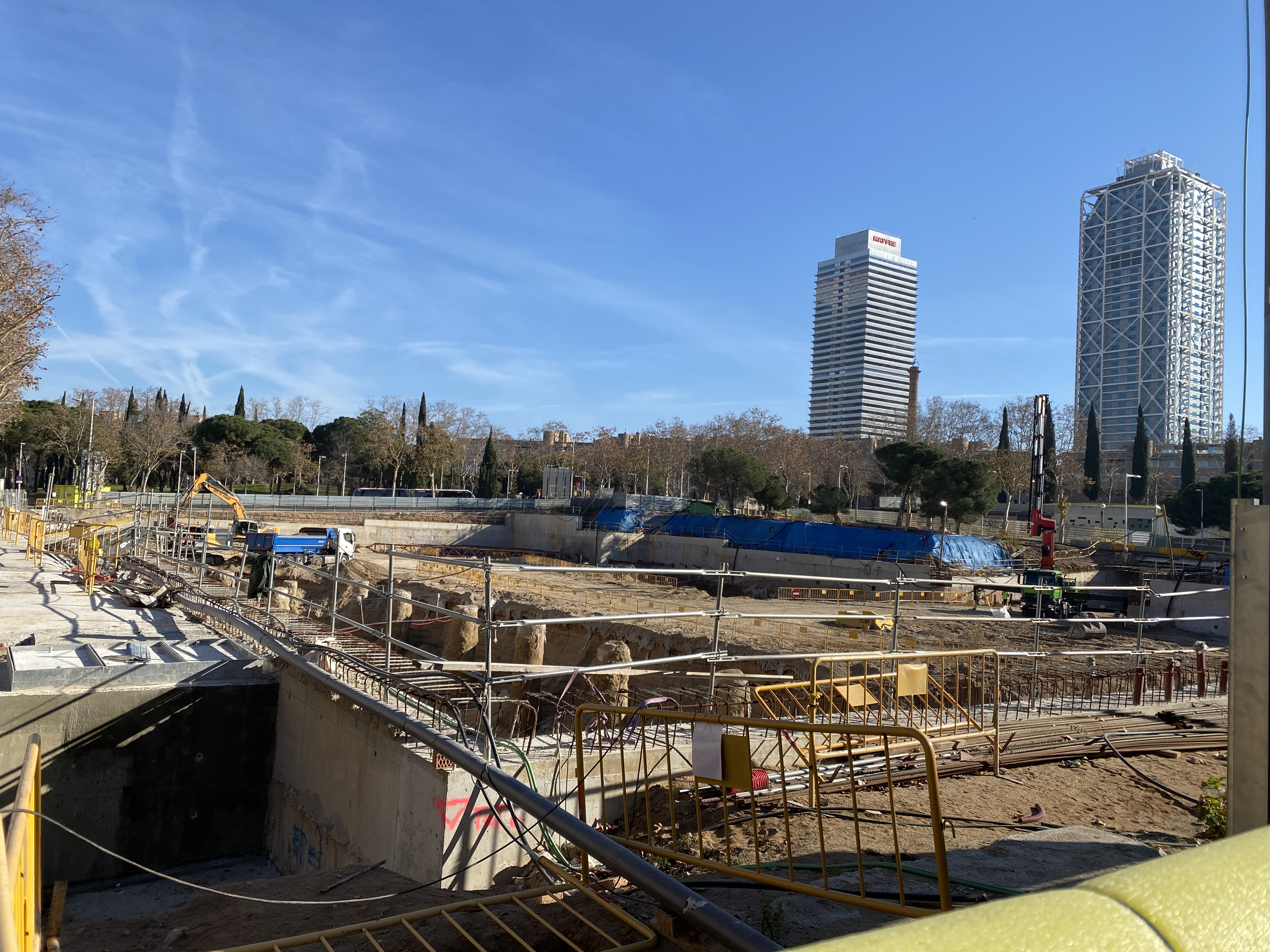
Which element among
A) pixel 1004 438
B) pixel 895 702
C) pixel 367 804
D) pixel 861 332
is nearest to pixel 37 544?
pixel 367 804

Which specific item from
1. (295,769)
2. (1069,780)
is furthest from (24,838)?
(1069,780)

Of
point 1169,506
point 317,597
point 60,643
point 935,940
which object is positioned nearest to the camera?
point 935,940

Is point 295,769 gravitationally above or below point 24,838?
below

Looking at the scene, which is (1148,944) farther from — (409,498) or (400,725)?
(409,498)

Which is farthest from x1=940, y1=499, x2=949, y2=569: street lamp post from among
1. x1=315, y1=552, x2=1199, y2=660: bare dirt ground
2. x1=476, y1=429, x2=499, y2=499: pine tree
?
x1=476, y1=429, x2=499, y2=499: pine tree

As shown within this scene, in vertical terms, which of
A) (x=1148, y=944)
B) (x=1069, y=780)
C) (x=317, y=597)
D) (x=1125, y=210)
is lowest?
(x=317, y=597)

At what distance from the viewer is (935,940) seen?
44.3 inches

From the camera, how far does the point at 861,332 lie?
183875 millimetres

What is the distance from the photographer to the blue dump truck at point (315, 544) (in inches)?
1462

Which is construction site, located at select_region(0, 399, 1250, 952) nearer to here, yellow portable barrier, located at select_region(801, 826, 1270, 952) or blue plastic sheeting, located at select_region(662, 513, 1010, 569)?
yellow portable barrier, located at select_region(801, 826, 1270, 952)

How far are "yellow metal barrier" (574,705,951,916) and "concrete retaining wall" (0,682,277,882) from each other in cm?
466

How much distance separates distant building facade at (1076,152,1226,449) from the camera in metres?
138

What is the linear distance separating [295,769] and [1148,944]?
10233 mm

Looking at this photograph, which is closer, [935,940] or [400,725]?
[935,940]
